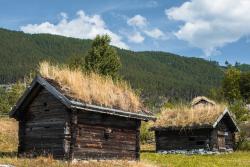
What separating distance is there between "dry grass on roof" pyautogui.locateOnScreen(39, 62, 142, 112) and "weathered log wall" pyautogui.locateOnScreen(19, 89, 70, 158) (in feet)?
2.84

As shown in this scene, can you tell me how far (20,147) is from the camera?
21.9 m

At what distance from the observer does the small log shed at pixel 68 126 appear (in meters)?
19.8

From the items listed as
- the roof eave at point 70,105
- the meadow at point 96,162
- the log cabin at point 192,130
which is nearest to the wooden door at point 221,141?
the log cabin at point 192,130

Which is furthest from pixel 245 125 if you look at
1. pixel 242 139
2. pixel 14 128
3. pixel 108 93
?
pixel 108 93

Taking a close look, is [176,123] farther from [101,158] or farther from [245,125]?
[245,125]

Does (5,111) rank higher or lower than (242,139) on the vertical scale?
higher

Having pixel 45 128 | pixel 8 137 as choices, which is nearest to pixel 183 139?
pixel 8 137

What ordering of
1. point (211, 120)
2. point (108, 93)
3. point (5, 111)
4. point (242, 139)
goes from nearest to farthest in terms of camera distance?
Result: point (108, 93), point (211, 120), point (242, 139), point (5, 111)

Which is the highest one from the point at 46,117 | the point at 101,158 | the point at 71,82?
the point at 71,82

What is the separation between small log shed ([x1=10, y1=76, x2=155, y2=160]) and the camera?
64.8 feet

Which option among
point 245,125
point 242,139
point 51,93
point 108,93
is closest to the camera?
point 51,93

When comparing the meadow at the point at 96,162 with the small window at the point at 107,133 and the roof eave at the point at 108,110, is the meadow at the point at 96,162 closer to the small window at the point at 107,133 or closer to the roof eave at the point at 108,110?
the small window at the point at 107,133

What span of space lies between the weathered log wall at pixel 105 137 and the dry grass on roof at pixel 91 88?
0.70 m

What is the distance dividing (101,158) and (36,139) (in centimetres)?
323
